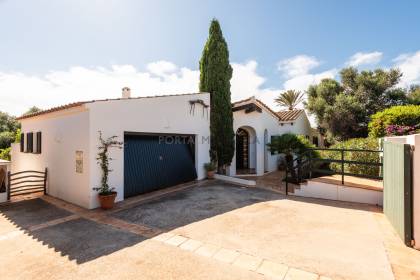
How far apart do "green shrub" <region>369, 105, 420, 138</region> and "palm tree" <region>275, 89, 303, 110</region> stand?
15.9 m

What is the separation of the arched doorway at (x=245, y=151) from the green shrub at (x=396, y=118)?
27.4 feet

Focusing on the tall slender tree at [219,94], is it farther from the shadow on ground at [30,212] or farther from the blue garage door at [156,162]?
the shadow on ground at [30,212]

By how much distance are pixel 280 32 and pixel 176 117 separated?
24.0ft

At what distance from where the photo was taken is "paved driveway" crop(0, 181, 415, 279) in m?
4.08

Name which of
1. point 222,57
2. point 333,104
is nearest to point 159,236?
point 222,57

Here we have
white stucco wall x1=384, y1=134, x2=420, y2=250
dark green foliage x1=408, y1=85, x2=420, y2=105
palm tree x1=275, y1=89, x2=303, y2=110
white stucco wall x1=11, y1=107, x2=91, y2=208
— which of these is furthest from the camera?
palm tree x1=275, y1=89, x2=303, y2=110

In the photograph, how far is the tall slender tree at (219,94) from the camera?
13.5m

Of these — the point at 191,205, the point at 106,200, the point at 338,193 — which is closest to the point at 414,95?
the point at 338,193

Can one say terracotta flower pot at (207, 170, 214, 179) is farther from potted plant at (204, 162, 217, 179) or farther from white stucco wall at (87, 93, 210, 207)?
white stucco wall at (87, 93, 210, 207)

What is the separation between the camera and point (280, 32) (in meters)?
12.2

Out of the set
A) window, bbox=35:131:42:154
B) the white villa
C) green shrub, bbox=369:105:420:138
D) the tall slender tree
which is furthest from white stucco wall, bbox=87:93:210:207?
green shrub, bbox=369:105:420:138

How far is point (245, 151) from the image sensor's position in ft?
55.6

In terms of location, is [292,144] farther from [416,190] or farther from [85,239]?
[85,239]

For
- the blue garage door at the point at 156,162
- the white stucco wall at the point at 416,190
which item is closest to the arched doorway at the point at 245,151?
the blue garage door at the point at 156,162
